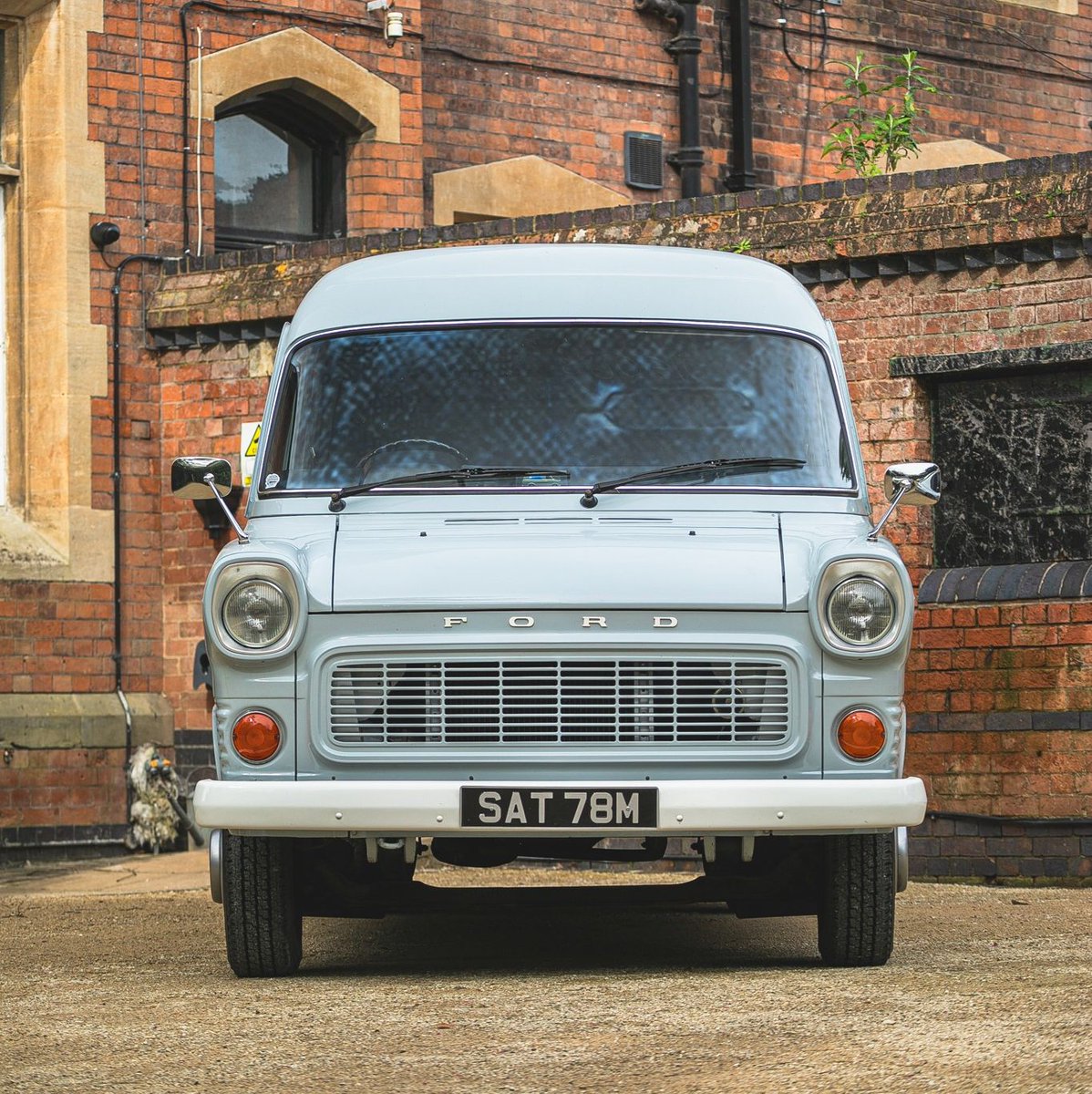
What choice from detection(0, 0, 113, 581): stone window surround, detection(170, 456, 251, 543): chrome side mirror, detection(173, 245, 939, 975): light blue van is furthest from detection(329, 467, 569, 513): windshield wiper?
detection(0, 0, 113, 581): stone window surround

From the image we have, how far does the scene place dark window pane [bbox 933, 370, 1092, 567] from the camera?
37.0 feet

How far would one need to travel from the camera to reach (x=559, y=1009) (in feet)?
20.0

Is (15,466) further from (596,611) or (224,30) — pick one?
(596,611)

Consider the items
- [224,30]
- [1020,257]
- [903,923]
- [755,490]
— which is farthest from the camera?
[224,30]

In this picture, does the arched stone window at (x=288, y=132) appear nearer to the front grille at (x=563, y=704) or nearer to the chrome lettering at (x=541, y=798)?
the front grille at (x=563, y=704)

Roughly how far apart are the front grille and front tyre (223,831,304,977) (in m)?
0.51

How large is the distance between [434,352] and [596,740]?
5.42 feet

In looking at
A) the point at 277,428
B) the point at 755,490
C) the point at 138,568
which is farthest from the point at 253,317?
the point at 755,490

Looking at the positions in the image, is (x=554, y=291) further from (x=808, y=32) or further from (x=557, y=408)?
(x=808, y=32)

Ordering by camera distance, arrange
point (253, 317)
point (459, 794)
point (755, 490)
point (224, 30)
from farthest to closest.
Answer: point (224, 30) < point (253, 317) < point (755, 490) < point (459, 794)

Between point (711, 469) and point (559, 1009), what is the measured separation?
1963mm

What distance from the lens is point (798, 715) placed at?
6.60 m

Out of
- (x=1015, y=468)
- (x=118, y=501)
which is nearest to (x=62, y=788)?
(x=118, y=501)

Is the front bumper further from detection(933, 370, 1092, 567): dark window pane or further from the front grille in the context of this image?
detection(933, 370, 1092, 567): dark window pane
